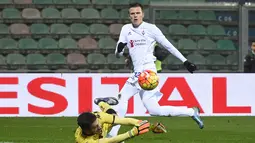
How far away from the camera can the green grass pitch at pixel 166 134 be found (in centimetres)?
1341

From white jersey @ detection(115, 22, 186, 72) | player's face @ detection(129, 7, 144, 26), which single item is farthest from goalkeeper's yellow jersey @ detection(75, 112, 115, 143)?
player's face @ detection(129, 7, 144, 26)

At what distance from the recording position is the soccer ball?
11.7m

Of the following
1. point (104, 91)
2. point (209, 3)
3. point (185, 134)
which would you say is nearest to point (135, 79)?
point (185, 134)

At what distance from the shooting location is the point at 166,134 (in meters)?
14.6

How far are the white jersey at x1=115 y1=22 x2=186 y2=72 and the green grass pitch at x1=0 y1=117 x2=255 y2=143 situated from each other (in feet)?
5.15

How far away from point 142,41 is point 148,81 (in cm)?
71

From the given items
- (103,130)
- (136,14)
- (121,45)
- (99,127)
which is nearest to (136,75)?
(121,45)

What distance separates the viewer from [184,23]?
921 inches

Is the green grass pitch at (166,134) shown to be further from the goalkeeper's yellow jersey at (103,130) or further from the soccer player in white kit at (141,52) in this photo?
the goalkeeper's yellow jersey at (103,130)

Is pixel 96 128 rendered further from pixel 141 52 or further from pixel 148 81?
pixel 141 52

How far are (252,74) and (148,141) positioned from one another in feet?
23.3

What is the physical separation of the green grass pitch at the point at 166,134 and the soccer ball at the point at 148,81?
157 centimetres

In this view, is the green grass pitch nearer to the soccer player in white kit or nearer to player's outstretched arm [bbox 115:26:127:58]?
the soccer player in white kit

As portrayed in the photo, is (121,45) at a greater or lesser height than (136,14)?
lesser
